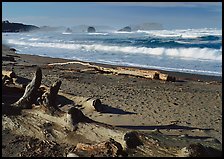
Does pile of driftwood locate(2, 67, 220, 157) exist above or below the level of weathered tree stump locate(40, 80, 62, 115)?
below

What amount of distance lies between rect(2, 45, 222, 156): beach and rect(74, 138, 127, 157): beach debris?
4.04 ft

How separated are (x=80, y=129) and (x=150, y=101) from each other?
3.23 m

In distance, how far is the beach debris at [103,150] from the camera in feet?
15.3

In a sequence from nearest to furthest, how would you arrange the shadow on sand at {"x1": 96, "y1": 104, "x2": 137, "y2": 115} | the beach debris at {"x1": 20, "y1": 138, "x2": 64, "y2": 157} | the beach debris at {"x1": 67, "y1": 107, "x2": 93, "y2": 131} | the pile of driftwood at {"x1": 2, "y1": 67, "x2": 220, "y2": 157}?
the pile of driftwood at {"x1": 2, "y1": 67, "x2": 220, "y2": 157} < the beach debris at {"x1": 20, "y1": 138, "x2": 64, "y2": 157} < the beach debris at {"x1": 67, "y1": 107, "x2": 93, "y2": 131} < the shadow on sand at {"x1": 96, "y1": 104, "x2": 137, "y2": 115}

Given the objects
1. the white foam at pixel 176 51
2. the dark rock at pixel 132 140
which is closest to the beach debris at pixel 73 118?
the dark rock at pixel 132 140

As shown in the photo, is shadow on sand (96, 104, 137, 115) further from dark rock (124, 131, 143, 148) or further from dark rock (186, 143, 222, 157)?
dark rock (186, 143, 222, 157)

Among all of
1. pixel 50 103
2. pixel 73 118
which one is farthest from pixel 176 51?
pixel 73 118

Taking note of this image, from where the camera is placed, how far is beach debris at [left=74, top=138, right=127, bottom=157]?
468 centimetres

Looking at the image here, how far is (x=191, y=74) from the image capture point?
47.7 feet

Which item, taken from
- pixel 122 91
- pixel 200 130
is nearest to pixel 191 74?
pixel 122 91

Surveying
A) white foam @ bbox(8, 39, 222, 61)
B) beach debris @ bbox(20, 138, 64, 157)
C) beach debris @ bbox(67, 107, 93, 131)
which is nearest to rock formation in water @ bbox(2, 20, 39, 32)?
white foam @ bbox(8, 39, 222, 61)

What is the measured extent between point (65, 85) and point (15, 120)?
381 cm

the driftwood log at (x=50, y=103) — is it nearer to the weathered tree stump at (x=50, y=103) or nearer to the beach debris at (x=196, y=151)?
the weathered tree stump at (x=50, y=103)

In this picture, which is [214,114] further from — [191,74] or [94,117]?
[191,74]
